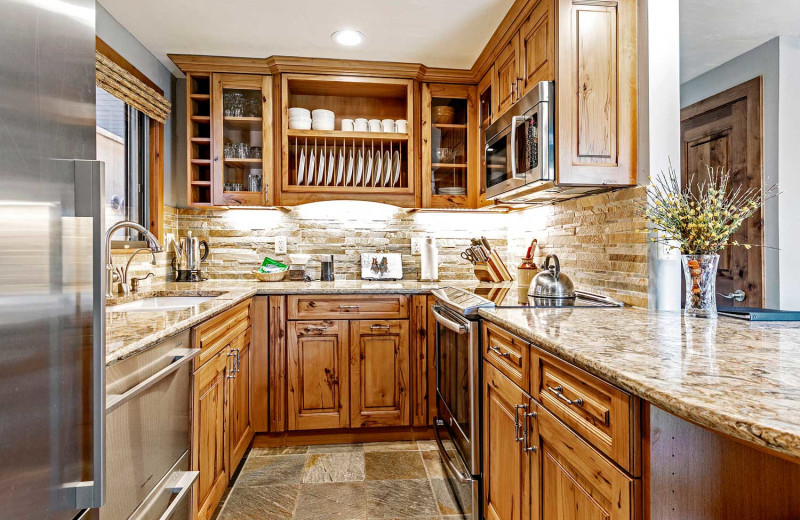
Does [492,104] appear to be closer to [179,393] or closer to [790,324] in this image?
[790,324]

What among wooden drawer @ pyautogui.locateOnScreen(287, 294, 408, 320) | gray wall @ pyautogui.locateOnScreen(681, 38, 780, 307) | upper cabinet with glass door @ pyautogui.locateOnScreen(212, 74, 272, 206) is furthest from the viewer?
upper cabinet with glass door @ pyautogui.locateOnScreen(212, 74, 272, 206)

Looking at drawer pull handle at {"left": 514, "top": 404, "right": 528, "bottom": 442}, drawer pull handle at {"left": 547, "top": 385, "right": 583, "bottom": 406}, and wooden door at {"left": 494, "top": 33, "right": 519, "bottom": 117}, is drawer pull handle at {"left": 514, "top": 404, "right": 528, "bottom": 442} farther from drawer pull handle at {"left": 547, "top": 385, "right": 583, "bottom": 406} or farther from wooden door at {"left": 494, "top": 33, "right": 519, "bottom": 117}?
wooden door at {"left": 494, "top": 33, "right": 519, "bottom": 117}

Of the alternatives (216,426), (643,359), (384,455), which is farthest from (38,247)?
(384,455)

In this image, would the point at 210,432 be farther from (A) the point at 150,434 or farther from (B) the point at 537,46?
(B) the point at 537,46

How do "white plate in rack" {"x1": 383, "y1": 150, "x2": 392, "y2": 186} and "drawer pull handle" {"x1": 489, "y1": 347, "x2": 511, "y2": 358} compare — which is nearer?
"drawer pull handle" {"x1": 489, "y1": 347, "x2": 511, "y2": 358}

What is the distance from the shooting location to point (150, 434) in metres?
1.27

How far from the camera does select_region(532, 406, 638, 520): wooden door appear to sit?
0.91m

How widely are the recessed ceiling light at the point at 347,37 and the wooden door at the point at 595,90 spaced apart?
1171 millimetres

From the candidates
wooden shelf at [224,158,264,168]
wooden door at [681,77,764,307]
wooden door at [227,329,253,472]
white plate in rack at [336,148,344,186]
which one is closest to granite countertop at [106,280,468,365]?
wooden door at [227,329,253,472]

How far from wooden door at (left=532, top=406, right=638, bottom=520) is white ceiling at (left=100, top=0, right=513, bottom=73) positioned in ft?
6.67

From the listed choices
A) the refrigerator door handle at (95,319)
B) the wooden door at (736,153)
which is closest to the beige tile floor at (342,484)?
the refrigerator door handle at (95,319)

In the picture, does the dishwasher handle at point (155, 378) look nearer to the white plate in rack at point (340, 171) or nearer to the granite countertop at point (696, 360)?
the granite countertop at point (696, 360)

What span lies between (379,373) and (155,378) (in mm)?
1575

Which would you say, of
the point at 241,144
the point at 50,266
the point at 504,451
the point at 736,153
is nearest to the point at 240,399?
the point at 504,451
